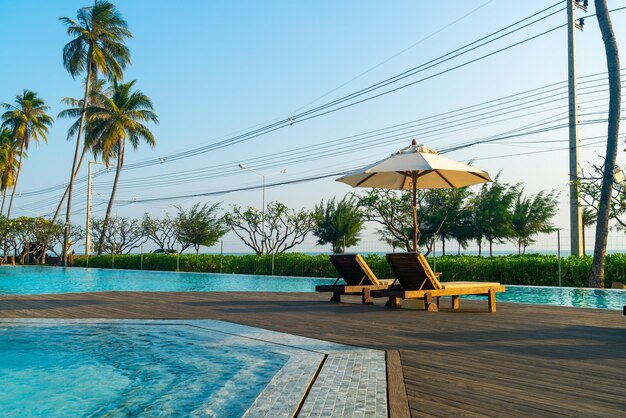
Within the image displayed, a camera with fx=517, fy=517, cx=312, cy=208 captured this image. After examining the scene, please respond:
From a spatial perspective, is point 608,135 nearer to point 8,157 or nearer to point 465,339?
point 465,339

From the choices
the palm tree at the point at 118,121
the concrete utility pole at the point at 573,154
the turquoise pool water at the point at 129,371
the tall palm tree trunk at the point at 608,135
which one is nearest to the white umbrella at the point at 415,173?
the turquoise pool water at the point at 129,371

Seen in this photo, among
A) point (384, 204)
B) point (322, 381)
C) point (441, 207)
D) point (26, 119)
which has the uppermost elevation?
point (26, 119)

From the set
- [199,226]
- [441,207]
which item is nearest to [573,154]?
[441,207]

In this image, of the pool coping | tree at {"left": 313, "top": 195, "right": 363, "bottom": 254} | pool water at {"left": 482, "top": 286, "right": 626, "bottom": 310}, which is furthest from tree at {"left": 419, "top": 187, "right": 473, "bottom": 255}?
the pool coping

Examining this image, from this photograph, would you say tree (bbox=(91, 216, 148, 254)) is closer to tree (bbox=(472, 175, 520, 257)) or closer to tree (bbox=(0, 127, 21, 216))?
tree (bbox=(0, 127, 21, 216))

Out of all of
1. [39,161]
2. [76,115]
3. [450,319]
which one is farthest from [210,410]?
[39,161]

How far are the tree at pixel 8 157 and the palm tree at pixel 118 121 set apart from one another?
10545mm

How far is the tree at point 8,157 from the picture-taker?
4306 cm

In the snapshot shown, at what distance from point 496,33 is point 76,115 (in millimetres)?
30806

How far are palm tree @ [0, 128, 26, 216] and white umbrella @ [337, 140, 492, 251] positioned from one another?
42.6 m

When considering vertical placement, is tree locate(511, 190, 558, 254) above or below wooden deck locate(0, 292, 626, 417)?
above

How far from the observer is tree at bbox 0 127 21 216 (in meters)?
43.1

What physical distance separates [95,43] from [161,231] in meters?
16.2

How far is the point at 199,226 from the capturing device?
4400cm
